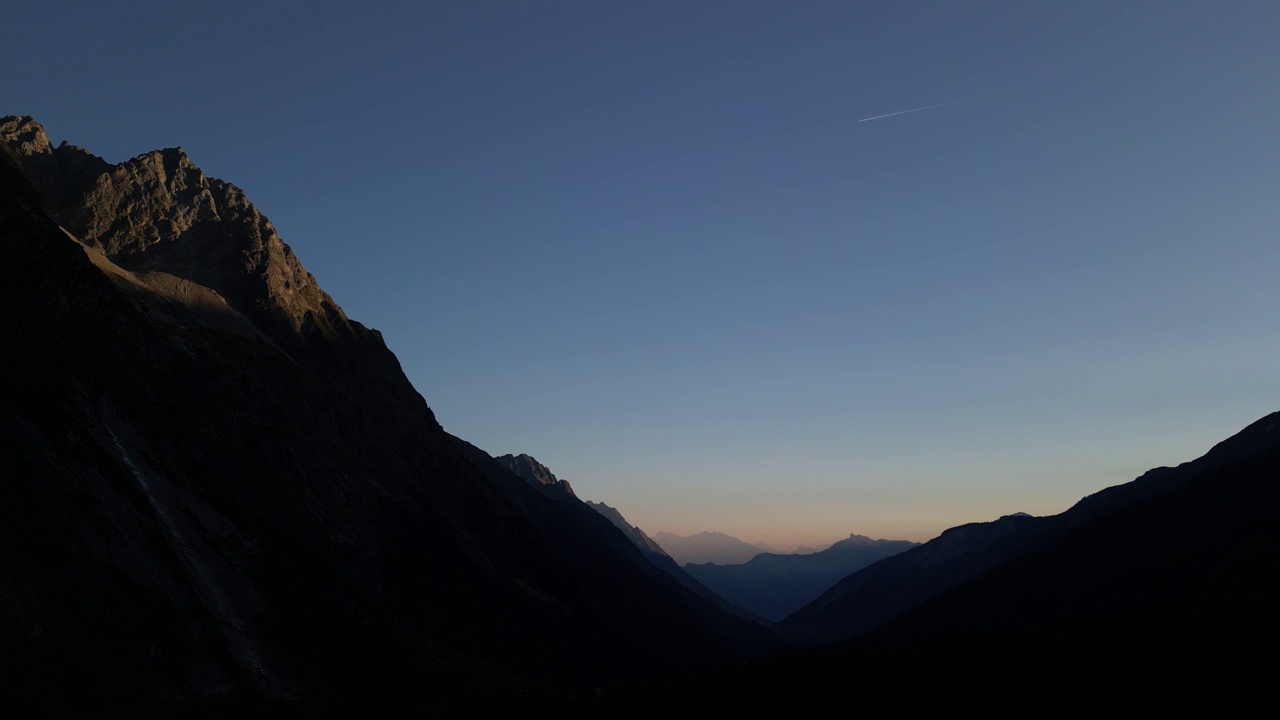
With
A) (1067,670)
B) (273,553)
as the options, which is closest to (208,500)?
(273,553)

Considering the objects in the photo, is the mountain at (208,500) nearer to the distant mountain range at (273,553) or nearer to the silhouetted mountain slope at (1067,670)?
the distant mountain range at (273,553)

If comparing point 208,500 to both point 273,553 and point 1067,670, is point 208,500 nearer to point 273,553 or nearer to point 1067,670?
point 273,553

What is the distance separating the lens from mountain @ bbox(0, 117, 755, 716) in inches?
3081

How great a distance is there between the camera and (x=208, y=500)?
10950 cm

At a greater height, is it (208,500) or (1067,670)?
(208,500)

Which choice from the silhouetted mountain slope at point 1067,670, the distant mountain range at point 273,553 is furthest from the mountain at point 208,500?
the silhouetted mountain slope at point 1067,670

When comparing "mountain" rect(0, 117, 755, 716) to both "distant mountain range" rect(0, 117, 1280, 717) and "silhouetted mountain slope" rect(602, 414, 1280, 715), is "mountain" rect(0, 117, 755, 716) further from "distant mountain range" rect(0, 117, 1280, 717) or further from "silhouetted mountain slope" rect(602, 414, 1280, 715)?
"silhouetted mountain slope" rect(602, 414, 1280, 715)

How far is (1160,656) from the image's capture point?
412ft

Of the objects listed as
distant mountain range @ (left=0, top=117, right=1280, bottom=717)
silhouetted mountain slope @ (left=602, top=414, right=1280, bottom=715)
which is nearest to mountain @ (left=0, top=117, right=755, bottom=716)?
distant mountain range @ (left=0, top=117, right=1280, bottom=717)

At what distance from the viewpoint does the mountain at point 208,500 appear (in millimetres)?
78250

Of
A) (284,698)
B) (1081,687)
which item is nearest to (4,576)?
(284,698)

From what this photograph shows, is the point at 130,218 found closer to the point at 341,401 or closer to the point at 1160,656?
the point at 341,401

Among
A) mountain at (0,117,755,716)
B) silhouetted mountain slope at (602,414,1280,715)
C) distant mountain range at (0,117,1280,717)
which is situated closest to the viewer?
mountain at (0,117,755,716)

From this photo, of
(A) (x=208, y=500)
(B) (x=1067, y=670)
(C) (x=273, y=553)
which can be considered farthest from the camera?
(B) (x=1067, y=670)
